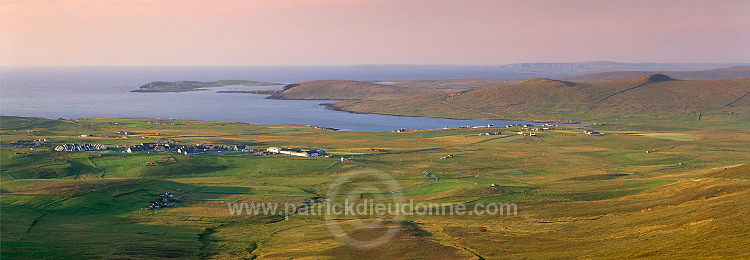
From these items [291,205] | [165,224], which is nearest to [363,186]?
[291,205]

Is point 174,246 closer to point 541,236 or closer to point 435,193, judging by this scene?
point 541,236

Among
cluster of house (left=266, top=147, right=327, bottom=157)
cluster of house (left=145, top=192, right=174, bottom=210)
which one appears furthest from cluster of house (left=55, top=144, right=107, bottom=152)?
cluster of house (left=145, top=192, right=174, bottom=210)

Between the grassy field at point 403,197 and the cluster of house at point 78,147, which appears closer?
the grassy field at point 403,197

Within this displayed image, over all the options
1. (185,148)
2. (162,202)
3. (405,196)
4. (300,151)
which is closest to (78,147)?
(185,148)

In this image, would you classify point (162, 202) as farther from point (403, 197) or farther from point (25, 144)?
point (25, 144)

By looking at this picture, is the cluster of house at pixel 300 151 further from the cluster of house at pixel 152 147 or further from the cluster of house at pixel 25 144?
the cluster of house at pixel 25 144

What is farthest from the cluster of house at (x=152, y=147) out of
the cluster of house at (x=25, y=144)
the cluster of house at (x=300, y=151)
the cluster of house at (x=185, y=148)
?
the cluster of house at (x=25, y=144)
